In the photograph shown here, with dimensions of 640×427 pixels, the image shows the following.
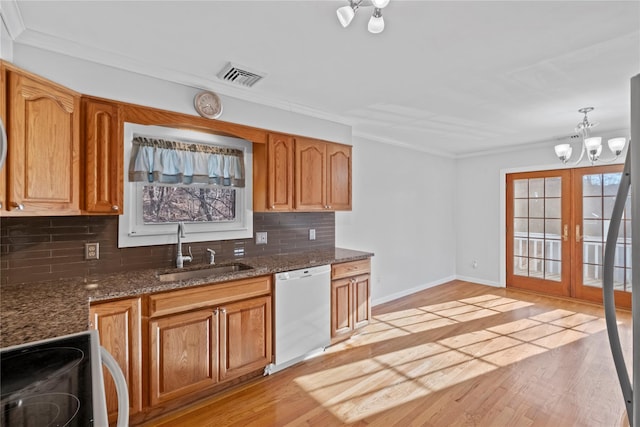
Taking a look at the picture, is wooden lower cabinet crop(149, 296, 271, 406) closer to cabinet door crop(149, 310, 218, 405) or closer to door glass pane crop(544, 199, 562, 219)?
cabinet door crop(149, 310, 218, 405)

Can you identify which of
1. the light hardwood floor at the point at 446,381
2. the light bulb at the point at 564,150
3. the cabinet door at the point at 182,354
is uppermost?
the light bulb at the point at 564,150

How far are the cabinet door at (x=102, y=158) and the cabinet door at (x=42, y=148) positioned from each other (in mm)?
62

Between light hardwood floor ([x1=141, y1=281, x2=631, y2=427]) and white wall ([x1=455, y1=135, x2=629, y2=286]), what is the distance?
1710 mm

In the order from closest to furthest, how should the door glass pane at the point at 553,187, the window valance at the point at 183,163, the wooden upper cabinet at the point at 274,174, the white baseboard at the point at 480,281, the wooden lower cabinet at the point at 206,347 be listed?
the wooden lower cabinet at the point at 206,347 < the window valance at the point at 183,163 < the wooden upper cabinet at the point at 274,174 < the door glass pane at the point at 553,187 < the white baseboard at the point at 480,281

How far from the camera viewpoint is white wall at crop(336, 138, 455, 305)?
4289mm

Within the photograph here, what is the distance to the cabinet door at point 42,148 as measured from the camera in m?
1.71

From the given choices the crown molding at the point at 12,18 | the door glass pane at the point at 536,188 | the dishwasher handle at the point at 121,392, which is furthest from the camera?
the door glass pane at the point at 536,188

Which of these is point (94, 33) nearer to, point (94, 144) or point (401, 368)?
point (94, 144)

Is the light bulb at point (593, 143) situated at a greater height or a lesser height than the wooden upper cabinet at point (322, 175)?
greater

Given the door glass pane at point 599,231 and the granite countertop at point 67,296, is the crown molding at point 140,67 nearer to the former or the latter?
the granite countertop at point 67,296

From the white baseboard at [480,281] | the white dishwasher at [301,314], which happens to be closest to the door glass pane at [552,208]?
the white baseboard at [480,281]

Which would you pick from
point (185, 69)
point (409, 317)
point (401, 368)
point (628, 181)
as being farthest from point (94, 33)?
point (409, 317)

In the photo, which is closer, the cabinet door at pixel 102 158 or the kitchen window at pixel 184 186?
the cabinet door at pixel 102 158

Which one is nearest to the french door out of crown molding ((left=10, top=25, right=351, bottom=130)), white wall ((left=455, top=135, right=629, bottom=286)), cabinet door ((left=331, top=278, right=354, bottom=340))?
white wall ((left=455, top=135, right=629, bottom=286))
